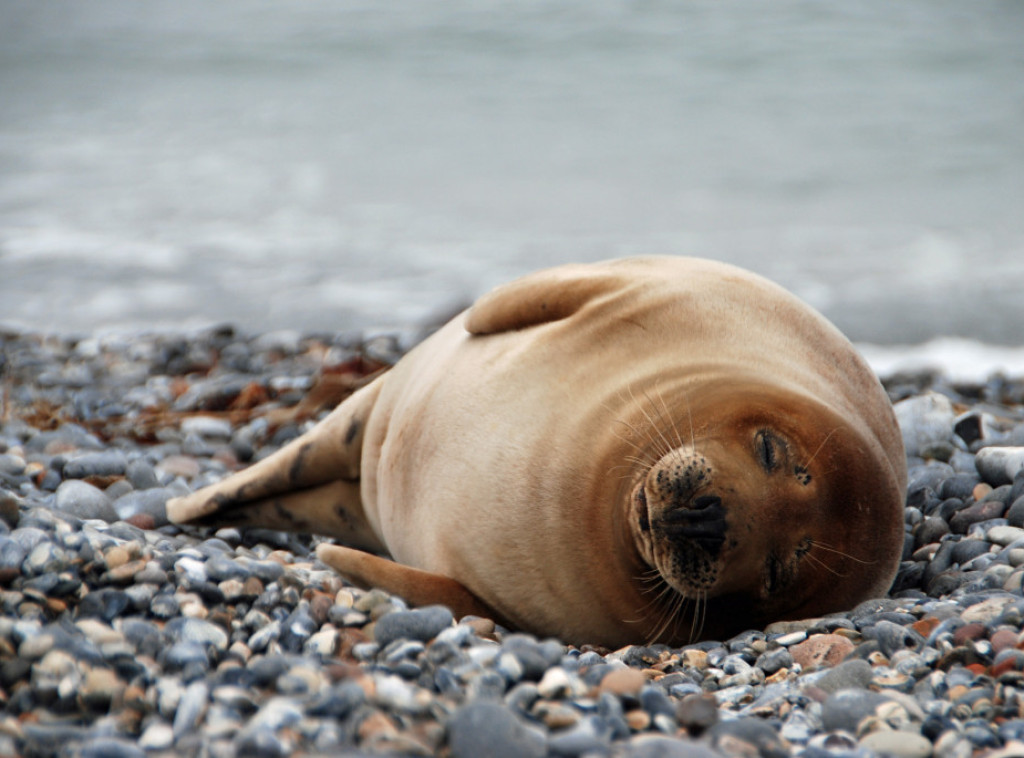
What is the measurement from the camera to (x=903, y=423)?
15.0ft

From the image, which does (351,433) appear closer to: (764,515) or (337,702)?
(764,515)

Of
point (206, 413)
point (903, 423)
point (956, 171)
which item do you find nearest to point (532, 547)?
point (903, 423)

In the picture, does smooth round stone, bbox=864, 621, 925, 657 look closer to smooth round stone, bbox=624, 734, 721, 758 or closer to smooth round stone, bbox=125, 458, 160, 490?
smooth round stone, bbox=624, 734, 721, 758

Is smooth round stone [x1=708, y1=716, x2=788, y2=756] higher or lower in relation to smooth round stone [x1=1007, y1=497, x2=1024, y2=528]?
higher

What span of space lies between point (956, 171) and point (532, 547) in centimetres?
1353

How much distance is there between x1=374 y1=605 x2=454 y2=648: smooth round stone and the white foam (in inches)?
226

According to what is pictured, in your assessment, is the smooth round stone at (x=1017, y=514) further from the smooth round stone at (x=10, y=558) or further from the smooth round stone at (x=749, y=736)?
the smooth round stone at (x=10, y=558)

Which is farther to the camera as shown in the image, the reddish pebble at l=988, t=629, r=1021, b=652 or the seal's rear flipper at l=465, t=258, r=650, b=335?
the seal's rear flipper at l=465, t=258, r=650, b=335

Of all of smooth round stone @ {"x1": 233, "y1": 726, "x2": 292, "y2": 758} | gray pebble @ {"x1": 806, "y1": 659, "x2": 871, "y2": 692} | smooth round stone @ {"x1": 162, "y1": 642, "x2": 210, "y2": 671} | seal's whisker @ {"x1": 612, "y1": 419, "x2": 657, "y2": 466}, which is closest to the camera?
smooth round stone @ {"x1": 233, "y1": 726, "x2": 292, "y2": 758}

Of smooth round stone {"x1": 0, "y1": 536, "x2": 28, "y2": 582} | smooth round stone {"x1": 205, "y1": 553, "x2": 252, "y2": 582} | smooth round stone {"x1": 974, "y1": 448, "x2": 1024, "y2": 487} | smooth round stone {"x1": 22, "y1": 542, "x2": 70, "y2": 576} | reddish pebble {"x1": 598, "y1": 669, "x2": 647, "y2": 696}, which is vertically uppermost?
smooth round stone {"x1": 0, "y1": 536, "x2": 28, "y2": 582}

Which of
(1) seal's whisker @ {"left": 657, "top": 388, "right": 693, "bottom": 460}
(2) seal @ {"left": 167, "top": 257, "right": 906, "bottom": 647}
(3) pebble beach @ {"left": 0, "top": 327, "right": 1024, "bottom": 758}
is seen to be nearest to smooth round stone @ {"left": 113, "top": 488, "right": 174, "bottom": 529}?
(3) pebble beach @ {"left": 0, "top": 327, "right": 1024, "bottom": 758}

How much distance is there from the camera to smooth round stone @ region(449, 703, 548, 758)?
1.63m

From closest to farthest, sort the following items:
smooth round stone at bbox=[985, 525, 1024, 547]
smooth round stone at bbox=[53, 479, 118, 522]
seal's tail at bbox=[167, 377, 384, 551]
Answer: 1. smooth round stone at bbox=[985, 525, 1024, 547]
2. smooth round stone at bbox=[53, 479, 118, 522]
3. seal's tail at bbox=[167, 377, 384, 551]

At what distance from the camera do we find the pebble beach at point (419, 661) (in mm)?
1738
